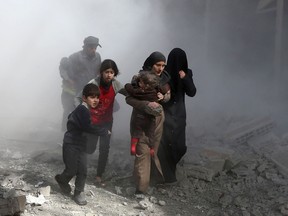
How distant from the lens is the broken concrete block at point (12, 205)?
3.24 meters

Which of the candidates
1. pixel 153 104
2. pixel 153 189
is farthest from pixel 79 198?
pixel 153 104

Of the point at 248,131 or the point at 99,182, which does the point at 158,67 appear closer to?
the point at 99,182

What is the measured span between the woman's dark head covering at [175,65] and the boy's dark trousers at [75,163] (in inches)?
49.6

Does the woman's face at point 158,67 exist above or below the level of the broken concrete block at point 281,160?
above

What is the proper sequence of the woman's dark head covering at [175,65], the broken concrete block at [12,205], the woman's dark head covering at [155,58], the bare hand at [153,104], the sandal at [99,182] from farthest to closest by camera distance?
the sandal at [99,182] < the woman's dark head covering at [175,65] < the woman's dark head covering at [155,58] < the bare hand at [153,104] < the broken concrete block at [12,205]

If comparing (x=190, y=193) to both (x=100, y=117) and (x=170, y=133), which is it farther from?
(x=100, y=117)

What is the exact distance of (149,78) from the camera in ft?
12.7

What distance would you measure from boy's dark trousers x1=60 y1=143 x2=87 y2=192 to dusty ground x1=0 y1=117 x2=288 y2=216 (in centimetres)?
22

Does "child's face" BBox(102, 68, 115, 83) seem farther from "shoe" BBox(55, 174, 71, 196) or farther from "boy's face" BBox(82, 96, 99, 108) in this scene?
"shoe" BBox(55, 174, 71, 196)

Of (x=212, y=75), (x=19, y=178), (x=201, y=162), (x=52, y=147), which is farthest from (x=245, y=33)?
(x=19, y=178)

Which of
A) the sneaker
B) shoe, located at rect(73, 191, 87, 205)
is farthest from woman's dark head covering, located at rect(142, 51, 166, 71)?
shoe, located at rect(73, 191, 87, 205)

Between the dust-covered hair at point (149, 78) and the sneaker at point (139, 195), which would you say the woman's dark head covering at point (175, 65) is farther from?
the sneaker at point (139, 195)

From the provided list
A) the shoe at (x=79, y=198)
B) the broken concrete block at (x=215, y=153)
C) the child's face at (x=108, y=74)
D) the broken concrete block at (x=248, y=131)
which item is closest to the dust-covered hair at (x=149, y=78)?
the child's face at (x=108, y=74)

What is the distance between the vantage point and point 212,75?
9172 millimetres
